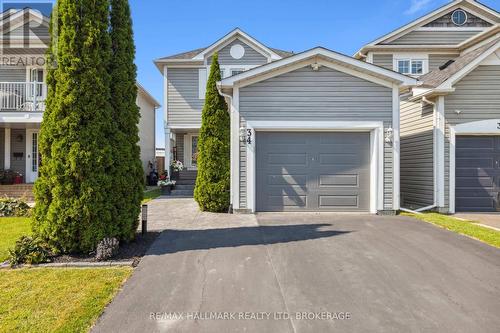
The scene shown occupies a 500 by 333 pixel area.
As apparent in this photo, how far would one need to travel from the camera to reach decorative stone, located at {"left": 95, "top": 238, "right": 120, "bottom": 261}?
13.7 feet

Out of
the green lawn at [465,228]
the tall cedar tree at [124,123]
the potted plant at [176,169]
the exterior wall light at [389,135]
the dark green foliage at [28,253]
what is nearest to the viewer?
the dark green foliage at [28,253]

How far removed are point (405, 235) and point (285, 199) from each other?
306 centimetres

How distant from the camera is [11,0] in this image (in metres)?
12.4

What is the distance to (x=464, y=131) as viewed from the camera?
808 centimetres

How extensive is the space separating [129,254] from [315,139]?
5477 mm

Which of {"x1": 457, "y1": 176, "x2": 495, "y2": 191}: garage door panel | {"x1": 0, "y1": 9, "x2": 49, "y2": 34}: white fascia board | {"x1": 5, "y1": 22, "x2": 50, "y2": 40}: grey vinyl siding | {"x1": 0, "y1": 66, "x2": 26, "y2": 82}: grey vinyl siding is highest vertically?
{"x1": 0, "y1": 9, "x2": 49, "y2": 34}: white fascia board

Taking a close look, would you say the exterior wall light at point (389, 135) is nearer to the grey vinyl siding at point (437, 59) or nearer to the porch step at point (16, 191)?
the grey vinyl siding at point (437, 59)

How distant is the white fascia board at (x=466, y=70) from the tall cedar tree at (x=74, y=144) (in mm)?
8458

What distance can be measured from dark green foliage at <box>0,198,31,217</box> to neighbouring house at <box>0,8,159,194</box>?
173 inches

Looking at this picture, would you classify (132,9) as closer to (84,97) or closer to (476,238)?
(84,97)

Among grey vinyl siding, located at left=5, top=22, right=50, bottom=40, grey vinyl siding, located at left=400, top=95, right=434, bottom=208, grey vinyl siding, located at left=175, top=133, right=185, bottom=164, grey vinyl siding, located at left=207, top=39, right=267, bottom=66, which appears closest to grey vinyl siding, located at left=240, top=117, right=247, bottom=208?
grey vinyl siding, located at left=400, top=95, right=434, bottom=208

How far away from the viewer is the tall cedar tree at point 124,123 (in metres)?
4.70

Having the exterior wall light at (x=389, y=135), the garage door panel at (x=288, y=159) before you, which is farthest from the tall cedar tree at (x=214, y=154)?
the exterior wall light at (x=389, y=135)

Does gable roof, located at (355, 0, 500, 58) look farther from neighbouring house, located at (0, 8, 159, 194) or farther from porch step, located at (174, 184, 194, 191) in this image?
neighbouring house, located at (0, 8, 159, 194)
